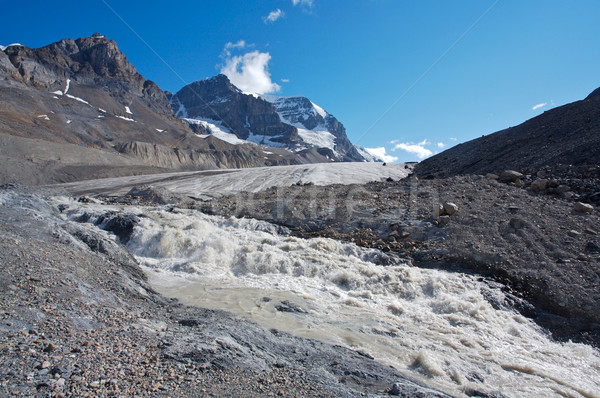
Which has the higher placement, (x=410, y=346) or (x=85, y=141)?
(x=85, y=141)

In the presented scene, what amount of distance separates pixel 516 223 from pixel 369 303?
25.4 feet

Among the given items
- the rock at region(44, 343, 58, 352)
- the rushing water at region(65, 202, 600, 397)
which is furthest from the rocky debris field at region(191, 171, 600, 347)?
the rock at region(44, 343, 58, 352)

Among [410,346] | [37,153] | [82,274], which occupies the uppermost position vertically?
[37,153]

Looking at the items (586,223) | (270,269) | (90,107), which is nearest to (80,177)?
(270,269)

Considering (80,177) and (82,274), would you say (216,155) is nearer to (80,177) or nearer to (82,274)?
(80,177)

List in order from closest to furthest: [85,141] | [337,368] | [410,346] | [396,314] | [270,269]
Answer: [337,368]
[410,346]
[396,314]
[270,269]
[85,141]

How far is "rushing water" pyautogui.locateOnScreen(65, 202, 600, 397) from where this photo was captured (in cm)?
728

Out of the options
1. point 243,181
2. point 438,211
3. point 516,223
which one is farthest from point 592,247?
point 243,181

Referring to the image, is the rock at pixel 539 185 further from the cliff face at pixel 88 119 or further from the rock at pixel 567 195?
the cliff face at pixel 88 119

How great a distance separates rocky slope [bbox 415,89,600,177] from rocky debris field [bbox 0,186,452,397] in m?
19.2

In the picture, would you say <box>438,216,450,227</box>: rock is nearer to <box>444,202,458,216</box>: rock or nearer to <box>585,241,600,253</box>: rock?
<box>444,202,458,216</box>: rock

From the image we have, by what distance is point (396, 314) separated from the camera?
960 cm

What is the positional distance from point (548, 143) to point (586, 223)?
13620 mm

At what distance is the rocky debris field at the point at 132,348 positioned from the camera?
441 cm
